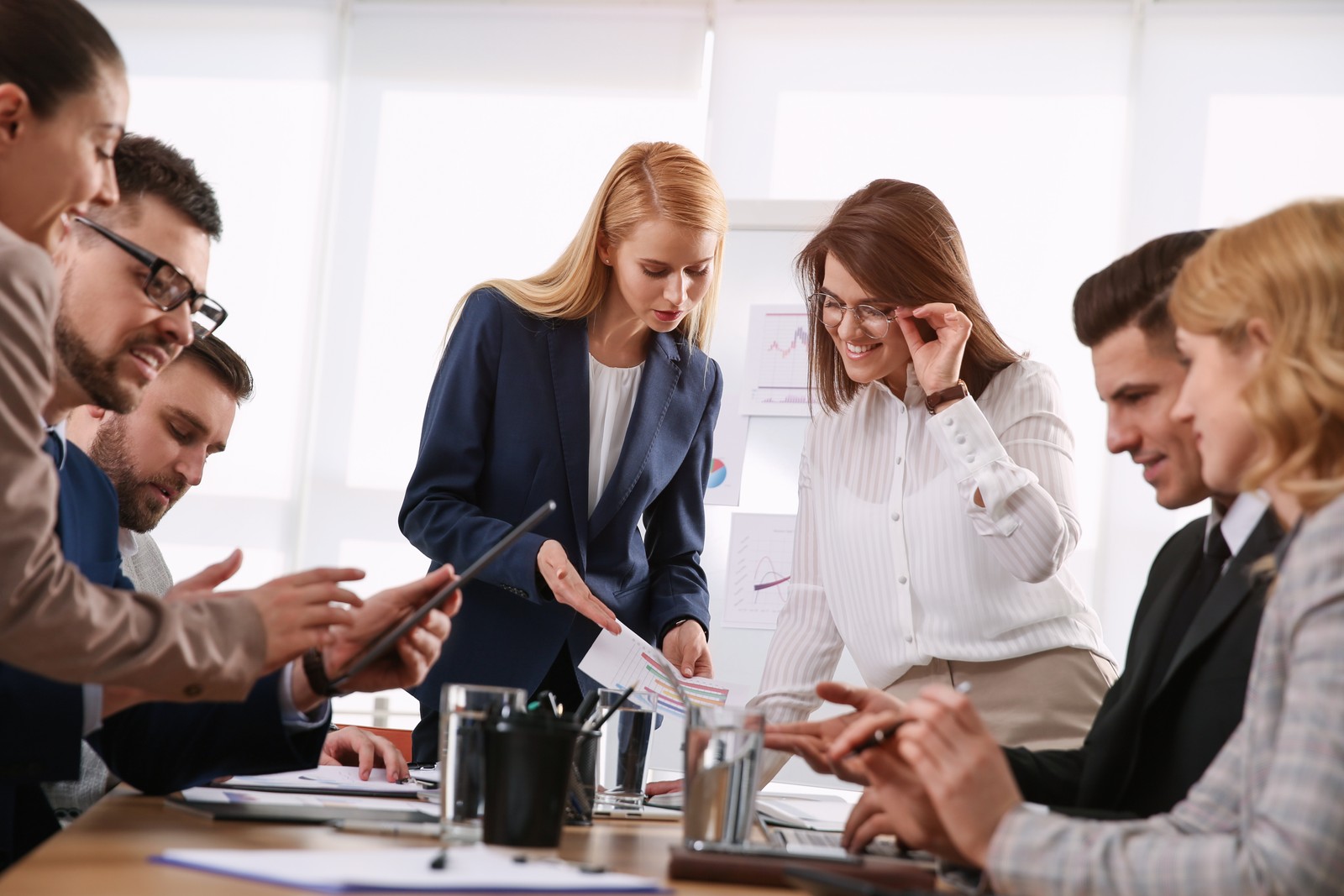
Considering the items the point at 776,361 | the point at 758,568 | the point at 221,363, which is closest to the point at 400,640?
the point at 221,363

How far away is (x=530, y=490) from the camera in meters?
2.35

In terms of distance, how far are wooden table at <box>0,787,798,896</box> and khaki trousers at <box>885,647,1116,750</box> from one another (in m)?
0.74

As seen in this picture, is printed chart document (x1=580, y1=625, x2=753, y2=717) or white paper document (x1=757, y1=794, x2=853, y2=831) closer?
white paper document (x1=757, y1=794, x2=853, y2=831)

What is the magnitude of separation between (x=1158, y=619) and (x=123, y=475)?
72.6 inches

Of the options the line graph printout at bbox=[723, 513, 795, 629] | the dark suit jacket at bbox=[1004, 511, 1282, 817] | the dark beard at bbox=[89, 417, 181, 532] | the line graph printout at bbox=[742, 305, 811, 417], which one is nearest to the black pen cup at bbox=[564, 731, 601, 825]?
the dark suit jacket at bbox=[1004, 511, 1282, 817]

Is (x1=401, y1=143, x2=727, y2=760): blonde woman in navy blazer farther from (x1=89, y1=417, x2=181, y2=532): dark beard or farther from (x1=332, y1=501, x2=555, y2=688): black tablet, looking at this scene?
(x1=332, y1=501, x2=555, y2=688): black tablet

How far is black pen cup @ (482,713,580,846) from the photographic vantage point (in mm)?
1128

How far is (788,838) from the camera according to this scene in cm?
136

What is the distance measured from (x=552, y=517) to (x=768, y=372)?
191 cm

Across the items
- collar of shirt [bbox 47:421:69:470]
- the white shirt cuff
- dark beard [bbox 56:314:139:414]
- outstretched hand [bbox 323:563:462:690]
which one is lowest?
the white shirt cuff

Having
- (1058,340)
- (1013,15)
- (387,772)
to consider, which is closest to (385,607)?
(387,772)

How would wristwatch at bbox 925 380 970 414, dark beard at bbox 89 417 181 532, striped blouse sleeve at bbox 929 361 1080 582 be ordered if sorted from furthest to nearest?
1. dark beard at bbox 89 417 181 532
2. wristwatch at bbox 925 380 970 414
3. striped blouse sleeve at bbox 929 361 1080 582

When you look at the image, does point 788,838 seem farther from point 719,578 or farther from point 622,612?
point 719,578

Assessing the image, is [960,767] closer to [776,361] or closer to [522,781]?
[522,781]
